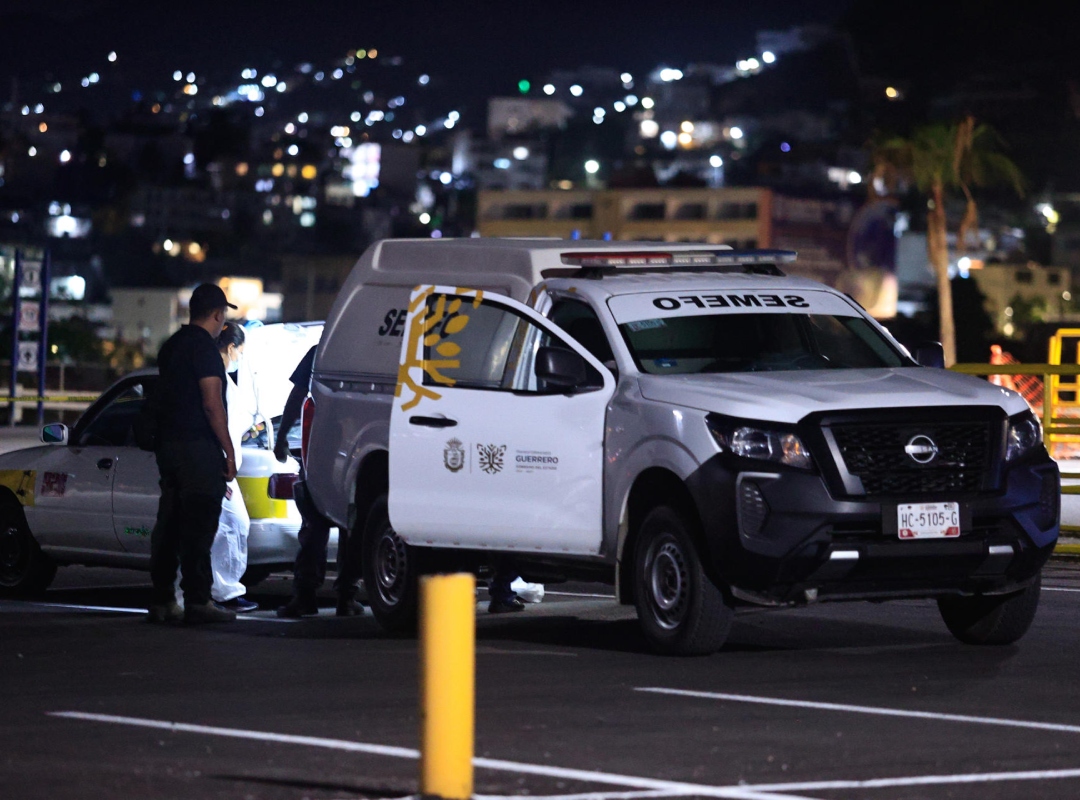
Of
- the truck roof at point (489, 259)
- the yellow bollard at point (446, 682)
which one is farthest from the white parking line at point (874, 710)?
the truck roof at point (489, 259)

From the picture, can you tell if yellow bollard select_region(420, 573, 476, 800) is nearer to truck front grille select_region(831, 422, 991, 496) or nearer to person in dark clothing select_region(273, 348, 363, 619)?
truck front grille select_region(831, 422, 991, 496)

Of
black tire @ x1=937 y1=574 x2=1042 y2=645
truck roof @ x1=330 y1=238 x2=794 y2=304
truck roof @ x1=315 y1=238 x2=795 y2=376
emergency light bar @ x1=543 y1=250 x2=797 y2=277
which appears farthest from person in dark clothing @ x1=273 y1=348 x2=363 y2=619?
black tire @ x1=937 y1=574 x2=1042 y2=645

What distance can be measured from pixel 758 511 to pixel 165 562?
403 cm

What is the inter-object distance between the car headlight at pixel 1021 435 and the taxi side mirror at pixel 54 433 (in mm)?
6175

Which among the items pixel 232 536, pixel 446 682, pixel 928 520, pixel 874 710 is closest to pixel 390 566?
pixel 232 536

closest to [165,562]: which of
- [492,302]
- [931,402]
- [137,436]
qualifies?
[137,436]

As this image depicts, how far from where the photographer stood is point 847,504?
10195 mm

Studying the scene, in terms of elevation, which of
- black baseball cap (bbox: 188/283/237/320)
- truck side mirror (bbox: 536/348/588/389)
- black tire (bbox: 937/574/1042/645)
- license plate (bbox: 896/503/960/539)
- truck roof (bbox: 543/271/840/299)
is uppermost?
truck roof (bbox: 543/271/840/299)

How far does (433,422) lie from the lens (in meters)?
11.7

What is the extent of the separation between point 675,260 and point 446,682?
20.8 ft

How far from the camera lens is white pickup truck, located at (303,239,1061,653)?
33.7 ft

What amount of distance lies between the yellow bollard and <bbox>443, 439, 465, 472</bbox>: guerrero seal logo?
516cm

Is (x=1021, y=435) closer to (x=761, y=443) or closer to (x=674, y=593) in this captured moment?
(x=761, y=443)

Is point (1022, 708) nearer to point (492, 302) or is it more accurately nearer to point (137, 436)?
point (492, 302)
